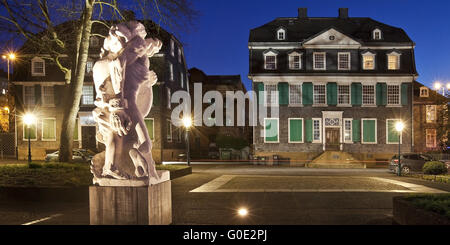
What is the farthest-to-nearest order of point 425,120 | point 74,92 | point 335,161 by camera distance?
point 425,120
point 335,161
point 74,92

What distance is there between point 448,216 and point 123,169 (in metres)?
5.05

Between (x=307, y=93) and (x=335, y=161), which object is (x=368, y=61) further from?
(x=335, y=161)

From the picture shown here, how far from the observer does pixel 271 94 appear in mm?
33562

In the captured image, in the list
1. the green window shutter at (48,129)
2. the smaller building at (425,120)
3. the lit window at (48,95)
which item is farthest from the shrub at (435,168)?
the lit window at (48,95)

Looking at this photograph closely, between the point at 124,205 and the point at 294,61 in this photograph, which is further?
the point at 294,61

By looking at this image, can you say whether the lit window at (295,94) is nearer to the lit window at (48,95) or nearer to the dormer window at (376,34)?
the dormer window at (376,34)

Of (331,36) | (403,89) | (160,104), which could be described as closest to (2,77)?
(160,104)

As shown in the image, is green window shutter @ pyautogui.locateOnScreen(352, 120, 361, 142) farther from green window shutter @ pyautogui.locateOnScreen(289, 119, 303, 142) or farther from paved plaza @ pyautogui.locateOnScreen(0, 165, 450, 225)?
paved plaza @ pyautogui.locateOnScreen(0, 165, 450, 225)

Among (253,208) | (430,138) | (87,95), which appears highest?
(87,95)

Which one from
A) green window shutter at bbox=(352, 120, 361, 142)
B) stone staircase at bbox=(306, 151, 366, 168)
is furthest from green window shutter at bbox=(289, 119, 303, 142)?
green window shutter at bbox=(352, 120, 361, 142)

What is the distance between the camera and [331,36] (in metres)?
33.3

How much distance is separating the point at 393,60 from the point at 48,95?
3310 cm

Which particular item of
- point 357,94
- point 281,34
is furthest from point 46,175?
point 357,94

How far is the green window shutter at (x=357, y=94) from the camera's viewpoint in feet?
110
